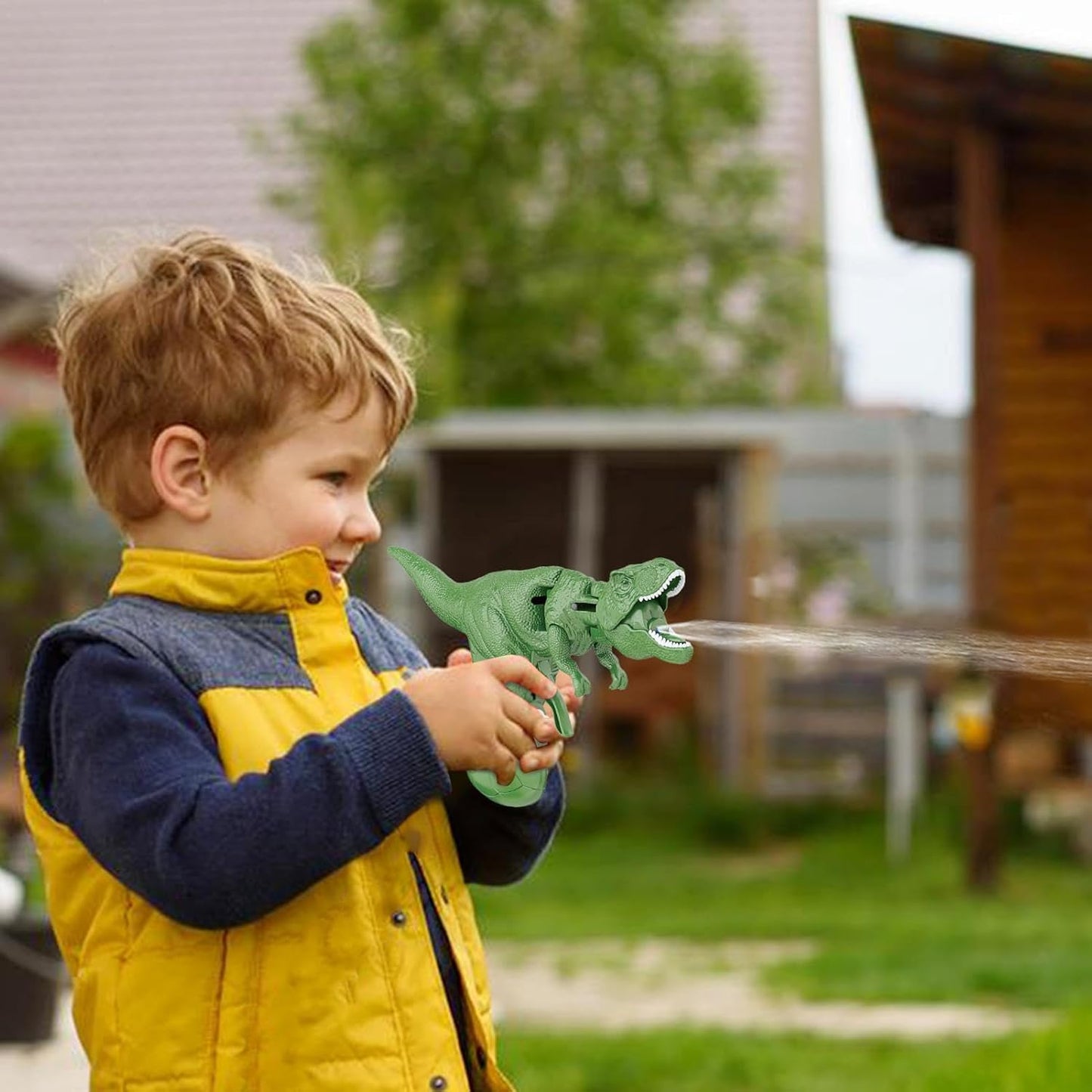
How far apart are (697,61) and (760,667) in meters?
4.04

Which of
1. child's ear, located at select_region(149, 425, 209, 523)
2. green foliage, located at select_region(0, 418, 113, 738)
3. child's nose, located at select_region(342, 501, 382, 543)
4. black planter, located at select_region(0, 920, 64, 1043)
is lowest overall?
black planter, located at select_region(0, 920, 64, 1043)

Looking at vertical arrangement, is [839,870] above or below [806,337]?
below

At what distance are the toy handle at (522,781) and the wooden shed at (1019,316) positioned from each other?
5798mm

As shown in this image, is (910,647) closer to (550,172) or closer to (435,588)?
(435,588)

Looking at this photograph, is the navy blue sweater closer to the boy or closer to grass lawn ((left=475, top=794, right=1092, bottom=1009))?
the boy

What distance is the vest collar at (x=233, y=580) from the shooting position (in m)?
1.78

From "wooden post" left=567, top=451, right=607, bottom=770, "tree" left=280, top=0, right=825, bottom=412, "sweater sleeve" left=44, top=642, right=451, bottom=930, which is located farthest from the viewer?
"tree" left=280, top=0, right=825, bottom=412

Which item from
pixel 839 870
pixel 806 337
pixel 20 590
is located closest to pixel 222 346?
pixel 839 870

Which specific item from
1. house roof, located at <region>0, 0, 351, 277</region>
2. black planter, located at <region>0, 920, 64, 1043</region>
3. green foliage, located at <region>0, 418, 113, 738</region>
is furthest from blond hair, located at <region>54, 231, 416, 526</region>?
house roof, located at <region>0, 0, 351, 277</region>

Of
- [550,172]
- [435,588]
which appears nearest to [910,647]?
[435,588]

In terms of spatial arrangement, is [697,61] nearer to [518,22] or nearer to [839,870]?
[518,22]

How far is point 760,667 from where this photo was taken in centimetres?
980

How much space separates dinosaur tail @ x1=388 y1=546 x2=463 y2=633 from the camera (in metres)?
1.79

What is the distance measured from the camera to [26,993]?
417cm
